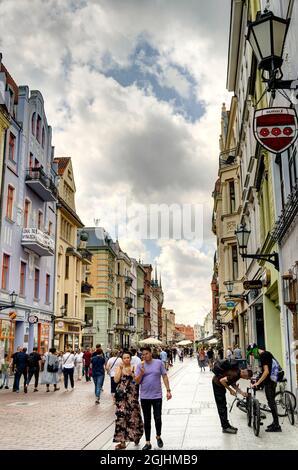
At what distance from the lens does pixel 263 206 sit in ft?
60.4

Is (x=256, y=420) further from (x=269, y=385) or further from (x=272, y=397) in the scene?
(x=269, y=385)

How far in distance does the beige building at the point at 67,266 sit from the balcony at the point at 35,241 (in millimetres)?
6622

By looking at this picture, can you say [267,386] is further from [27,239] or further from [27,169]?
[27,169]

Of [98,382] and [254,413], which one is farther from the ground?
[98,382]

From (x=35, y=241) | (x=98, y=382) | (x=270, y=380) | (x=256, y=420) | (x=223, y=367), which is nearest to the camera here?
(x=256, y=420)

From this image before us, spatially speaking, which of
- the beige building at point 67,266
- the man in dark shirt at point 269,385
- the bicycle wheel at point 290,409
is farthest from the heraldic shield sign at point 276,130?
the beige building at point 67,266

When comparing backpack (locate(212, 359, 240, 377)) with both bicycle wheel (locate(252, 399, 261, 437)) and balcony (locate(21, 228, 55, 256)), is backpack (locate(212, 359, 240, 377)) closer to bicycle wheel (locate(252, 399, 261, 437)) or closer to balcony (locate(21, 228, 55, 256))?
bicycle wheel (locate(252, 399, 261, 437))

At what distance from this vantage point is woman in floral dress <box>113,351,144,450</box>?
858 cm

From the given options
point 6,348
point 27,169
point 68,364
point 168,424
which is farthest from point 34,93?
point 168,424

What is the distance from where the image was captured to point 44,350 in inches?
1325

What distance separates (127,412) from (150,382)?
636 mm

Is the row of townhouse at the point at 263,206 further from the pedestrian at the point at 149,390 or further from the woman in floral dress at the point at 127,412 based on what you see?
the woman in floral dress at the point at 127,412

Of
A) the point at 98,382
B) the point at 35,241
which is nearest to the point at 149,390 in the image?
the point at 98,382

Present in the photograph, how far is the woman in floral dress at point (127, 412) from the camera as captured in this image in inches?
338
